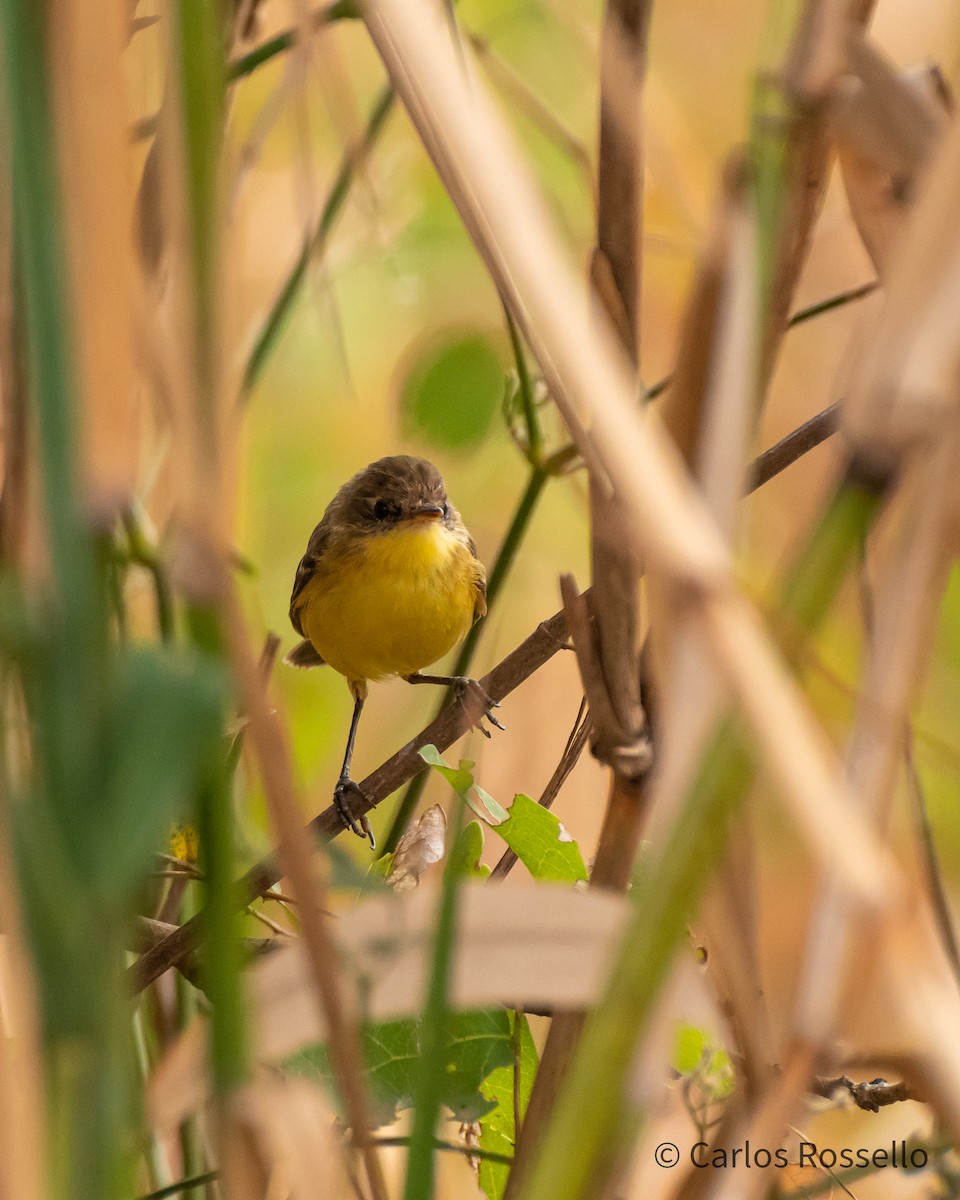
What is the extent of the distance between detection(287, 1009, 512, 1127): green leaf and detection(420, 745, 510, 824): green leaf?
21cm

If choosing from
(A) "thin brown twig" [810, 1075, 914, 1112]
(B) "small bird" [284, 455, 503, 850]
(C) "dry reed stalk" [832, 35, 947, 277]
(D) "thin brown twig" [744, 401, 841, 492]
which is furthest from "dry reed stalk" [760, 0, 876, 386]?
(B) "small bird" [284, 455, 503, 850]

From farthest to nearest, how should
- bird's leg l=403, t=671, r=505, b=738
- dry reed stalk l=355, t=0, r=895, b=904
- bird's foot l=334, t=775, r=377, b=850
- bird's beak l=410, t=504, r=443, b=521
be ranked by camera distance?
bird's beak l=410, t=504, r=443, b=521, bird's foot l=334, t=775, r=377, b=850, bird's leg l=403, t=671, r=505, b=738, dry reed stalk l=355, t=0, r=895, b=904

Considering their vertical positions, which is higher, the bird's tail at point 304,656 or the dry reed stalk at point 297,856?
the bird's tail at point 304,656

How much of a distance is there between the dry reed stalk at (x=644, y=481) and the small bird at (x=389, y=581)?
101 inches

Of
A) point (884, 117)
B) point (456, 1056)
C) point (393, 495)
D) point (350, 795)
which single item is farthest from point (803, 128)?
point (393, 495)

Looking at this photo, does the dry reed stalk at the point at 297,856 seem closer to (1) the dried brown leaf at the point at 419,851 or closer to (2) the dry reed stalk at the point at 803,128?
(2) the dry reed stalk at the point at 803,128

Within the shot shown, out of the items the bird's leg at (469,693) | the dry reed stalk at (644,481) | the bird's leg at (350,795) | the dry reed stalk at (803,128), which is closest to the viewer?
the dry reed stalk at (644,481)

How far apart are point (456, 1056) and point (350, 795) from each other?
3.42 feet

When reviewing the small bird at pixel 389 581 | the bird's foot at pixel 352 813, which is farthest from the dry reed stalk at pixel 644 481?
the small bird at pixel 389 581

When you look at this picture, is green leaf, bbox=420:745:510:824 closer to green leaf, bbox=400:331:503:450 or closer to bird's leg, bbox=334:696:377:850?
bird's leg, bbox=334:696:377:850

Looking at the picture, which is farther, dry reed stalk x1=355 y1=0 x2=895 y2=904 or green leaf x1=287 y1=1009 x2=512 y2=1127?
green leaf x1=287 y1=1009 x2=512 y2=1127

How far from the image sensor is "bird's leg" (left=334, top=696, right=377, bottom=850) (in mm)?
2034

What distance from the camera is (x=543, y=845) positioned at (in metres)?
1.36

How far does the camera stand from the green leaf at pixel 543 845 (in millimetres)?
1336
